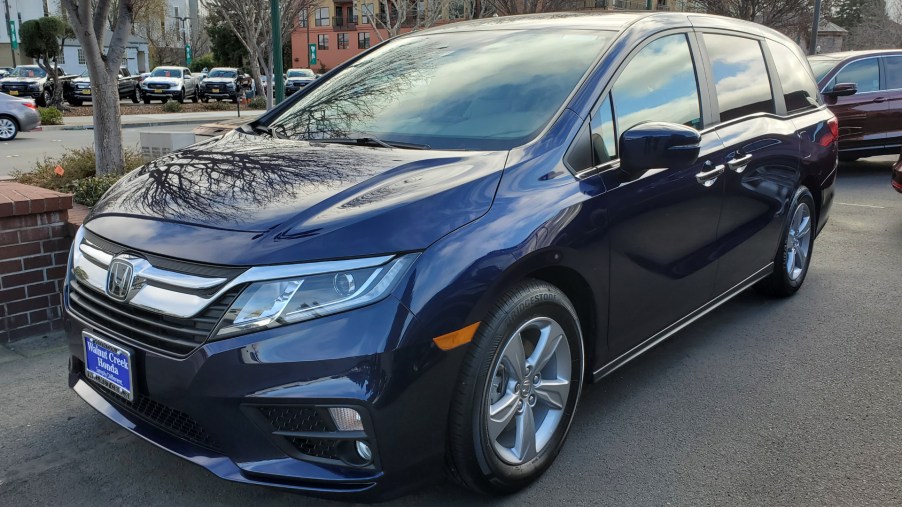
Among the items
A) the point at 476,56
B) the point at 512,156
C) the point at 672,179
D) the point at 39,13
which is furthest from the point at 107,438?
the point at 39,13

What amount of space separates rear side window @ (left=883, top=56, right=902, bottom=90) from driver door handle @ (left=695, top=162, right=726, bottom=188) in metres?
8.79

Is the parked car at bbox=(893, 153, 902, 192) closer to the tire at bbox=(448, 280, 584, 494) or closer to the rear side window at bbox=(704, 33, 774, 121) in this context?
the rear side window at bbox=(704, 33, 774, 121)

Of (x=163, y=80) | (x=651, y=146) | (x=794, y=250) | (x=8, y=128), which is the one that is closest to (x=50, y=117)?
(x=8, y=128)

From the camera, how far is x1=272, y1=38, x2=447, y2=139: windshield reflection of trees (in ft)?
11.1

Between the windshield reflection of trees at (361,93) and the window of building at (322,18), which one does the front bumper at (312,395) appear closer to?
the windshield reflection of trees at (361,93)

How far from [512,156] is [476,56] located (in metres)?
0.96

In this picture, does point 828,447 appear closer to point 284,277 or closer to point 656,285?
point 656,285

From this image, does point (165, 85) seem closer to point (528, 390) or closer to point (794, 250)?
point (794, 250)

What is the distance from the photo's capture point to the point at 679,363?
4027mm

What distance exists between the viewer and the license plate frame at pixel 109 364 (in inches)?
94.3

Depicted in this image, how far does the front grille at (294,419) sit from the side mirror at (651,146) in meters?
1.60

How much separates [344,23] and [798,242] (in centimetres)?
6893

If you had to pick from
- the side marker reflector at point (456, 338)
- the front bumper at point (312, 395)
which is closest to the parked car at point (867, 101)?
the side marker reflector at point (456, 338)

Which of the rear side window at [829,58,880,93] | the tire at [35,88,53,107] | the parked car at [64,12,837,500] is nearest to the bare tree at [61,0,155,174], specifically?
the parked car at [64,12,837,500]
